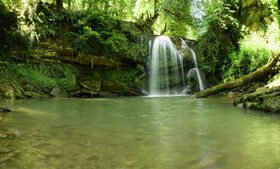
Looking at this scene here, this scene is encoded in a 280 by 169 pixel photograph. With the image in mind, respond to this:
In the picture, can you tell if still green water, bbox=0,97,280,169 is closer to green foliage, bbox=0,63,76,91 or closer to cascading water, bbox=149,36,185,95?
green foliage, bbox=0,63,76,91

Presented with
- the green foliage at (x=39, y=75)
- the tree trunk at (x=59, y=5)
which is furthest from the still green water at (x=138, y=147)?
the tree trunk at (x=59, y=5)

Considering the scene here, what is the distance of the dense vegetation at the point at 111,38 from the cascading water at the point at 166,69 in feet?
2.75

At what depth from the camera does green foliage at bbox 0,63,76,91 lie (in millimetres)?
12367

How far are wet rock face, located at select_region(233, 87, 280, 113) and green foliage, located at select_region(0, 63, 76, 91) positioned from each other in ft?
35.5

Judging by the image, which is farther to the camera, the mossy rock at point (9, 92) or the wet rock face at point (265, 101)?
the mossy rock at point (9, 92)

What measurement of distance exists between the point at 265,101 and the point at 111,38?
1060cm

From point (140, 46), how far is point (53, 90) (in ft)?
24.2

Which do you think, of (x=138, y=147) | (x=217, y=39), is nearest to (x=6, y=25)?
(x=138, y=147)

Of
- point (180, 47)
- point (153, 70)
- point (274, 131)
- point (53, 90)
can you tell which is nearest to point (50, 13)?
point (53, 90)

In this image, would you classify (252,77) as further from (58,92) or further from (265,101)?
(58,92)

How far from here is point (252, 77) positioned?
10.1 meters

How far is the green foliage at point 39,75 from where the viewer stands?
12367 millimetres

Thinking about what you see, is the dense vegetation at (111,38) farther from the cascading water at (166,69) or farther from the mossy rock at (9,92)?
the mossy rock at (9,92)

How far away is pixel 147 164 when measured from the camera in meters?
2.10
